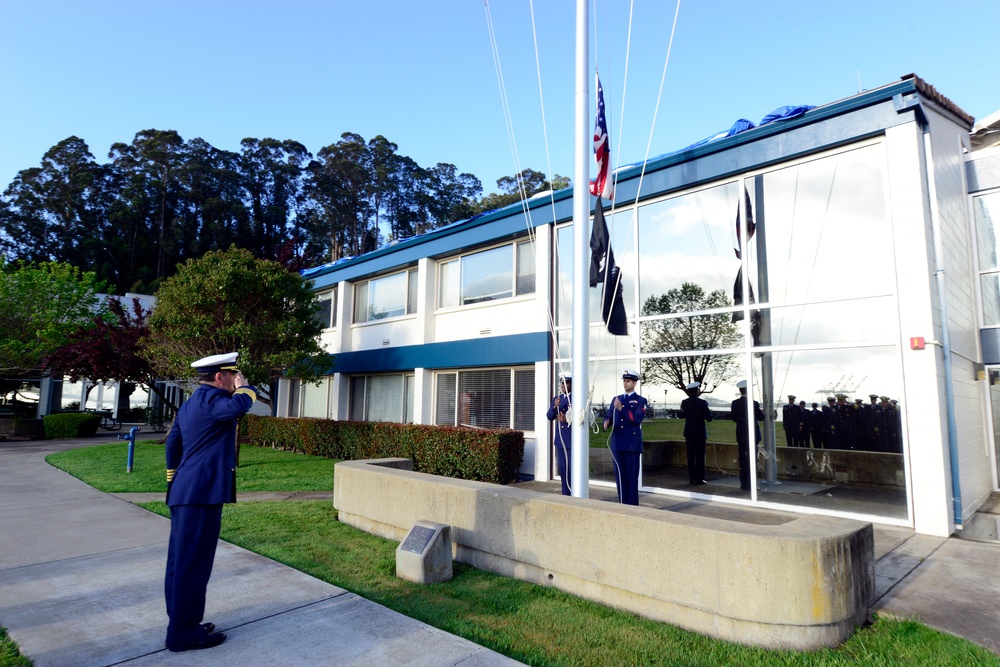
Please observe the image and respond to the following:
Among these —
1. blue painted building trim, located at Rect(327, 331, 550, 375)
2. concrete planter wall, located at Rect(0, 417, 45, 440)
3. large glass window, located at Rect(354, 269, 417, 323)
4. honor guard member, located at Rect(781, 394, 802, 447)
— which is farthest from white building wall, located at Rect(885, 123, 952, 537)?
concrete planter wall, located at Rect(0, 417, 45, 440)

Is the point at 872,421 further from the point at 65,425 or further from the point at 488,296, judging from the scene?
the point at 65,425

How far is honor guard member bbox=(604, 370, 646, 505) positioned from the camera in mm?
7145

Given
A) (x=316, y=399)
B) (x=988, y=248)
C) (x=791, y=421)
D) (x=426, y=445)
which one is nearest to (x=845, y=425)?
(x=791, y=421)

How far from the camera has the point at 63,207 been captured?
51969mm

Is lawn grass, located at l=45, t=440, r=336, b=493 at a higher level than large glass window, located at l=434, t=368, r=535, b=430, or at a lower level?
lower

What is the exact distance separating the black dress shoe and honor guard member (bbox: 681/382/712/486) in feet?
24.1

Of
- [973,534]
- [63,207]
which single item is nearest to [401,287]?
[973,534]

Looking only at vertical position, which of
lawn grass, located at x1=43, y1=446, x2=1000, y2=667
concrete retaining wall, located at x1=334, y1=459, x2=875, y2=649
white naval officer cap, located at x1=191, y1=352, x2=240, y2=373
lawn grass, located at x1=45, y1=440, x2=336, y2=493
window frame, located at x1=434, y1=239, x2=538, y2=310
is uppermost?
window frame, located at x1=434, y1=239, x2=538, y2=310

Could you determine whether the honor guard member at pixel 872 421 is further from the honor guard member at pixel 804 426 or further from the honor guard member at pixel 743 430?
the honor guard member at pixel 743 430

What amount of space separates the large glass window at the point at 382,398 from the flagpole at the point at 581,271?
9559mm

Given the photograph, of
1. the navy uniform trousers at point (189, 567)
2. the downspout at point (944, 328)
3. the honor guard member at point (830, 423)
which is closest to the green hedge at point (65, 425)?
the navy uniform trousers at point (189, 567)

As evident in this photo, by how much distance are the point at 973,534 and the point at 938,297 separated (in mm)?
2775

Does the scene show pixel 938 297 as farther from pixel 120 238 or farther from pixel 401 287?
pixel 120 238

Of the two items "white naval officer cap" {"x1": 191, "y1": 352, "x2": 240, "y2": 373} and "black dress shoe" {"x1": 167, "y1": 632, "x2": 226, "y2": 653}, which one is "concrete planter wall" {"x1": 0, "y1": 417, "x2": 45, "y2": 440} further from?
"black dress shoe" {"x1": 167, "y1": 632, "x2": 226, "y2": 653}
